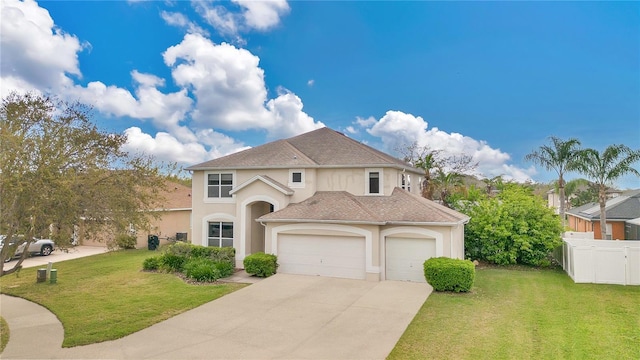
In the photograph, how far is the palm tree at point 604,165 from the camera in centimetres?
2144

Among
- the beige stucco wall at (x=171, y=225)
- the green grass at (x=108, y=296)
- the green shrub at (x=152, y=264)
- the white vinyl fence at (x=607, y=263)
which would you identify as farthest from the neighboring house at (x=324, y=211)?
the beige stucco wall at (x=171, y=225)

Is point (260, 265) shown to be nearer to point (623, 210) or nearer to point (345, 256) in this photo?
point (345, 256)

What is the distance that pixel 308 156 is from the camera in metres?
19.9

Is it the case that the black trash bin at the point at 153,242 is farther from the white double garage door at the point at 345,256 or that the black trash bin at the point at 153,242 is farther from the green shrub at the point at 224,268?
the white double garage door at the point at 345,256

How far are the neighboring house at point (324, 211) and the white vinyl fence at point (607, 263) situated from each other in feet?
15.7

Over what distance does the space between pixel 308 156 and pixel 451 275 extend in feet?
33.2

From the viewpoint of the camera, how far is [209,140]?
2600cm

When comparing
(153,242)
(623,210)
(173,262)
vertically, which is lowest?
(173,262)

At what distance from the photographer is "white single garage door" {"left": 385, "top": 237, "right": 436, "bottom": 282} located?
15.0 meters

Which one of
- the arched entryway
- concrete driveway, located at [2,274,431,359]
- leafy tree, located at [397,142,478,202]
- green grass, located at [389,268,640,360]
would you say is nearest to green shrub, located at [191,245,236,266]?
the arched entryway

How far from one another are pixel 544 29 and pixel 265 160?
16669 millimetres

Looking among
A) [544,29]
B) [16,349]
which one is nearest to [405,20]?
[544,29]

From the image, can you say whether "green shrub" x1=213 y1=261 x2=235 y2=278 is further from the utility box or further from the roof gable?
the utility box

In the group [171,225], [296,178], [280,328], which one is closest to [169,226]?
[171,225]
